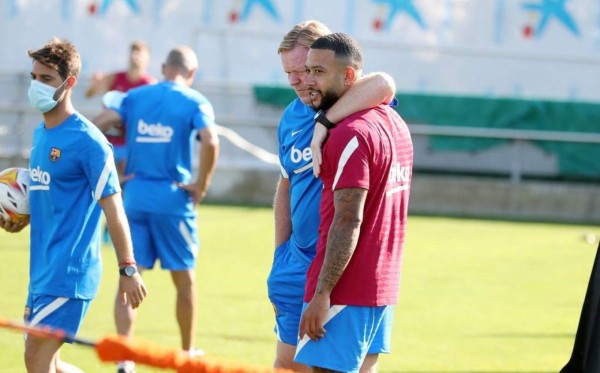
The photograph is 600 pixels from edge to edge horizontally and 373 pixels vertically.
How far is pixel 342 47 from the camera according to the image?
5195 mm

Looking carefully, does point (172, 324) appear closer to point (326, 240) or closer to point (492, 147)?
point (326, 240)

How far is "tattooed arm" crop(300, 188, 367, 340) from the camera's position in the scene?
197 inches

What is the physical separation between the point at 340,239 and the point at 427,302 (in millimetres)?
6529

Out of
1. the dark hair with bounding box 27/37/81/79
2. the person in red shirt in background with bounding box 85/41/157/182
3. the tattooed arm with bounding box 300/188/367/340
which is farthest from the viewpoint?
the person in red shirt in background with bounding box 85/41/157/182

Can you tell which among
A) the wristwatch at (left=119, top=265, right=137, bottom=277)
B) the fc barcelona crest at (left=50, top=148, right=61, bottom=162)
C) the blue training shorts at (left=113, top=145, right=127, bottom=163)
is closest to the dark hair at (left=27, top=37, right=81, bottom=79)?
the fc barcelona crest at (left=50, top=148, right=61, bottom=162)

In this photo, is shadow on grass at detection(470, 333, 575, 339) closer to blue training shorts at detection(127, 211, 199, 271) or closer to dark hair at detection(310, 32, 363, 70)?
blue training shorts at detection(127, 211, 199, 271)

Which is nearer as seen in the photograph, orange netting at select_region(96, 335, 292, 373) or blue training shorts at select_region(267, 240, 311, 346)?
orange netting at select_region(96, 335, 292, 373)

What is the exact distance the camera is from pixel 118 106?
29.9 feet

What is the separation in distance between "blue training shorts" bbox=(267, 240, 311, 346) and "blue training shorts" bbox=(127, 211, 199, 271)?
293 centimetres

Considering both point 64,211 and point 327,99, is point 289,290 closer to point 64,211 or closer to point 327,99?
point 327,99

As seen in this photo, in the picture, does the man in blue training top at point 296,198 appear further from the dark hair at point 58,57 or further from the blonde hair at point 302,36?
the dark hair at point 58,57

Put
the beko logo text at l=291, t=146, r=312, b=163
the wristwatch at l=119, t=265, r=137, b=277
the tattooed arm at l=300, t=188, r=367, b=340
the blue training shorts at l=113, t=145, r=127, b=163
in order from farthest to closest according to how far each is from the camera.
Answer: the blue training shorts at l=113, t=145, r=127, b=163
the wristwatch at l=119, t=265, r=137, b=277
the beko logo text at l=291, t=146, r=312, b=163
the tattooed arm at l=300, t=188, r=367, b=340

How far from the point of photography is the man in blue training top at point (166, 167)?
29.0 ft

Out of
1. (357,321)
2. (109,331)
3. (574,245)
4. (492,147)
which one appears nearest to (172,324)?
(109,331)
